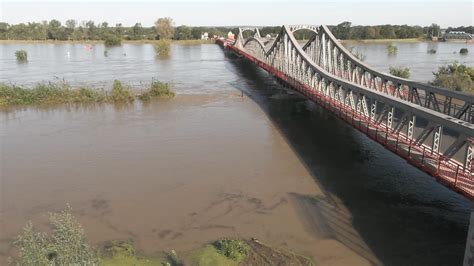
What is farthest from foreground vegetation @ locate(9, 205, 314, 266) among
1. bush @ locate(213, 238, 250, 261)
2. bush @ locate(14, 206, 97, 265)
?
bush @ locate(14, 206, 97, 265)

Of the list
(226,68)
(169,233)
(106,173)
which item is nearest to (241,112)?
(106,173)

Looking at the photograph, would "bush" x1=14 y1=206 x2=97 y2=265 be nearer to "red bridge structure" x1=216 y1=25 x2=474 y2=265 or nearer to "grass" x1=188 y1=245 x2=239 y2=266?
"grass" x1=188 y1=245 x2=239 y2=266

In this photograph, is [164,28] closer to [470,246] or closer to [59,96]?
[59,96]

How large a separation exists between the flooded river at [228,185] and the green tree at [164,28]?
115304 millimetres

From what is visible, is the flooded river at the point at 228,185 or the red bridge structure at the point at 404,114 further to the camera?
the flooded river at the point at 228,185

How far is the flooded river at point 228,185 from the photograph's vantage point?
1419cm

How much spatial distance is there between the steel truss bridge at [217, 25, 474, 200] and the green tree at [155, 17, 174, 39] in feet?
364

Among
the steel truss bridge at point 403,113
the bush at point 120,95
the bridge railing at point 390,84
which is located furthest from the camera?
the bush at point 120,95

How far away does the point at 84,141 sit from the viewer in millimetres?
25844

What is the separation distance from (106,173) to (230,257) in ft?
32.6

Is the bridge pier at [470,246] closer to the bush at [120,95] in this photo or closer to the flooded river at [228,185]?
the flooded river at [228,185]

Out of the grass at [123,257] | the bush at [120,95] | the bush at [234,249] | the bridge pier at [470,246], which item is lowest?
the grass at [123,257]

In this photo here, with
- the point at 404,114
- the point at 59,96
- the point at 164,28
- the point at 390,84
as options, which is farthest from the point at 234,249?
the point at 164,28

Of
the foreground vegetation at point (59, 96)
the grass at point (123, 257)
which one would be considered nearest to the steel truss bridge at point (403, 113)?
the grass at point (123, 257)
